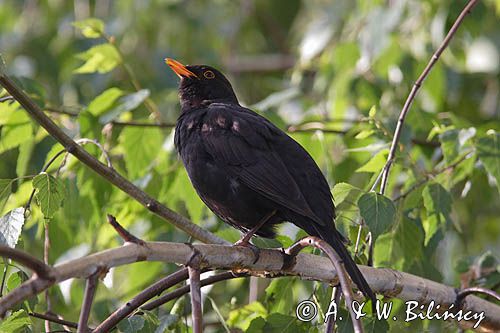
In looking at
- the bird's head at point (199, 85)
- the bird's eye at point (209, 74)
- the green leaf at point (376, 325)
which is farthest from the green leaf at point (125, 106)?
the green leaf at point (376, 325)

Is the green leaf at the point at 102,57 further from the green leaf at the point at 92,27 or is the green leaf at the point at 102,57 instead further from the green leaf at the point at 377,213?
the green leaf at the point at 377,213

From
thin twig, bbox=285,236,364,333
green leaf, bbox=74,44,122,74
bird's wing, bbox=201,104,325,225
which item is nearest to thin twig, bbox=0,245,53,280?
thin twig, bbox=285,236,364,333

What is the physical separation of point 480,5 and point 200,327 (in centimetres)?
303

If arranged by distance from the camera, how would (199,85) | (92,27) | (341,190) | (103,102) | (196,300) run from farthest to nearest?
(199,85) → (92,27) → (103,102) → (341,190) → (196,300)

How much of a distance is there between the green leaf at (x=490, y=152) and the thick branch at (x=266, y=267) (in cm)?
61

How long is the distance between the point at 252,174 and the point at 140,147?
935 millimetres

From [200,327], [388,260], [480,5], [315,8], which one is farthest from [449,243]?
[200,327]

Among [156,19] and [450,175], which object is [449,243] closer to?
[450,175]

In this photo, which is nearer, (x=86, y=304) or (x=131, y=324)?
(x=86, y=304)

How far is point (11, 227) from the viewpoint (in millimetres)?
3084

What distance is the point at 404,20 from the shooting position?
620cm

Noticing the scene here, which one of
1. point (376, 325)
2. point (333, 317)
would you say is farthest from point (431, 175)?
point (333, 317)

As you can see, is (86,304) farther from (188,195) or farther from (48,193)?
(188,195)

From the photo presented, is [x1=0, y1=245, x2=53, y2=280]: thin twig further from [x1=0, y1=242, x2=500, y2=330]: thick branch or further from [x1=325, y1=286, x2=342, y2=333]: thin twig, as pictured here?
[x1=325, y1=286, x2=342, y2=333]: thin twig
